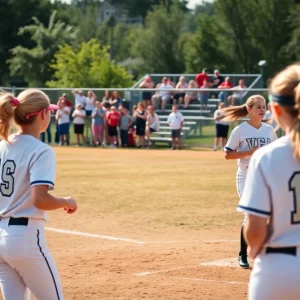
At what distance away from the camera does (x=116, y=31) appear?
112m

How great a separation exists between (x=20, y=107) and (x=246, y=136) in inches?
204

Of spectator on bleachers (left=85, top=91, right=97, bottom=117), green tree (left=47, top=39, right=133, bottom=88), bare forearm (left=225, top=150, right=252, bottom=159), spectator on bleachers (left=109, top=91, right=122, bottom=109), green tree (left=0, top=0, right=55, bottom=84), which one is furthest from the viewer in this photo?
green tree (left=0, top=0, right=55, bottom=84)

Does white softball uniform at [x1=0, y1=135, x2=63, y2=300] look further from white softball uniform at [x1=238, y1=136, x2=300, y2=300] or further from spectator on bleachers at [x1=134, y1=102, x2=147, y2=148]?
spectator on bleachers at [x1=134, y1=102, x2=147, y2=148]

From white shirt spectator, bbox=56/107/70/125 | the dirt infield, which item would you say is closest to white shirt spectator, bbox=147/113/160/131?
white shirt spectator, bbox=56/107/70/125

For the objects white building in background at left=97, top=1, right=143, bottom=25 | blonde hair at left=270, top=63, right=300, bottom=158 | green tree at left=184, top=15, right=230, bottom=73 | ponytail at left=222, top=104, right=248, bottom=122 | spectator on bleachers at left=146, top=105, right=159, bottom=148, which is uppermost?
white building in background at left=97, top=1, right=143, bottom=25

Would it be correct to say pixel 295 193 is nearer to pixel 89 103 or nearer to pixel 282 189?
pixel 282 189

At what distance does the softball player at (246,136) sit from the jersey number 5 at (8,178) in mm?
4749

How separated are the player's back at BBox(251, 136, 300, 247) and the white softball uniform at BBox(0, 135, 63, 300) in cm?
168

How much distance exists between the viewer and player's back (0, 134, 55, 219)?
211 inches

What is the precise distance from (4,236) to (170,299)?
3144 mm

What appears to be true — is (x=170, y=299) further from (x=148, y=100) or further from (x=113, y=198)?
(x=148, y=100)

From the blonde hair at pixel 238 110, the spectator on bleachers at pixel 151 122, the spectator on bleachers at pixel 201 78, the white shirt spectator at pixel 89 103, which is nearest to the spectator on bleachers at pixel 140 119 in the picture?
A: the spectator on bleachers at pixel 151 122

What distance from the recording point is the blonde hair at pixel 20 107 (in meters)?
5.44

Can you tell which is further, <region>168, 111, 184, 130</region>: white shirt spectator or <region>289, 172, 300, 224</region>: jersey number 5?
<region>168, 111, 184, 130</region>: white shirt spectator
